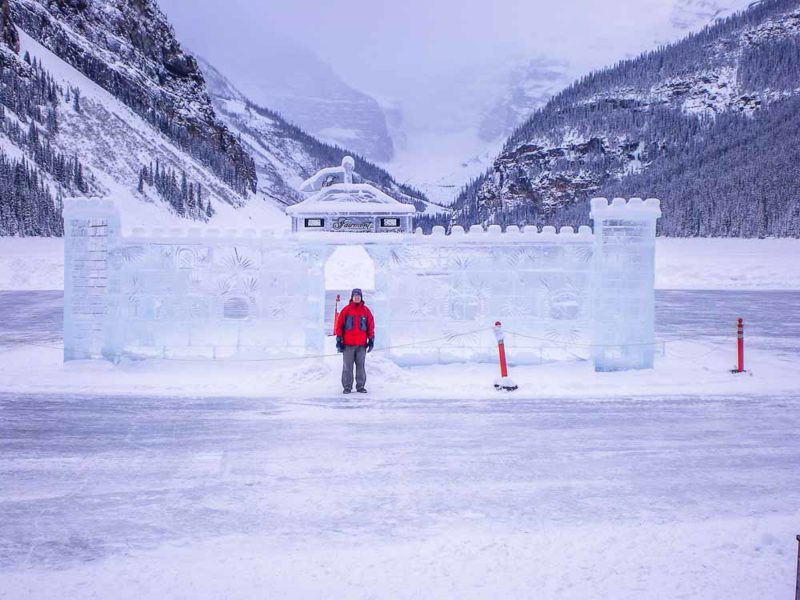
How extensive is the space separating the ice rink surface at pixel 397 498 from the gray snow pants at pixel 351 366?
0.43 meters

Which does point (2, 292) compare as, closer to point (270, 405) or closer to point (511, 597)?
point (270, 405)

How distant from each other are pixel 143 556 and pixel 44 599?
0.71 meters

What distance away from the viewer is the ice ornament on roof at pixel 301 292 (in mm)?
12320

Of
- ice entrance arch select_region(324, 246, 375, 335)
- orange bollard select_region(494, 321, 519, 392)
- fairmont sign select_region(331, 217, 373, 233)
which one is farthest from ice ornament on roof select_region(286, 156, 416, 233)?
ice entrance arch select_region(324, 246, 375, 335)

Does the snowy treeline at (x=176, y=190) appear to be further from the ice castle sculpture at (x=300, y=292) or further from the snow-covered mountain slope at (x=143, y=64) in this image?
the ice castle sculpture at (x=300, y=292)

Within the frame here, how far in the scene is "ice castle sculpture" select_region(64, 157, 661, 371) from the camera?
12312 millimetres

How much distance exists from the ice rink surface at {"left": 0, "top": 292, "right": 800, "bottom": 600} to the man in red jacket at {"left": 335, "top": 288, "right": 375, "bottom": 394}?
0.53 meters

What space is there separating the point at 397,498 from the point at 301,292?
22.6 feet

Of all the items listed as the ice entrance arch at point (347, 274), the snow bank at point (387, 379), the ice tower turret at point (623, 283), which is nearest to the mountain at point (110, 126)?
the ice entrance arch at point (347, 274)

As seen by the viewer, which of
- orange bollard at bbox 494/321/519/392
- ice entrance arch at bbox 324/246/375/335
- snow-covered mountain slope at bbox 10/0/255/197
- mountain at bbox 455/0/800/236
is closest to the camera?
orange bollard at bbox 494/321/519/392

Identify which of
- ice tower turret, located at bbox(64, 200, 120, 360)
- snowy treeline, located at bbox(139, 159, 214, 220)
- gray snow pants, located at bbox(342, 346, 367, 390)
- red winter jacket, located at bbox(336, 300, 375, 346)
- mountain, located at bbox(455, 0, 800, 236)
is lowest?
gray snow pants, located at bbox(342, 346, 367, 390)

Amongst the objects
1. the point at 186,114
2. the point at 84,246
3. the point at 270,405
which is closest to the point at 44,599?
the point at 270,405

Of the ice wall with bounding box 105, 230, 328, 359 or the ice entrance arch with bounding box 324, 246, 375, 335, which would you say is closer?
the ice wall with bounding box 105, 230, 328, 359

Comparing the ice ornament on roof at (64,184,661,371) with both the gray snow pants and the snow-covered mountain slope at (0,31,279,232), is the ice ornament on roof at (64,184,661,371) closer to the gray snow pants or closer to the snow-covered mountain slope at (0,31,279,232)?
the gray snow pants
